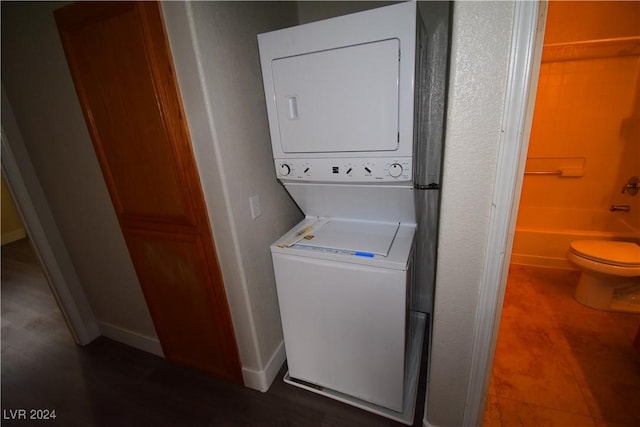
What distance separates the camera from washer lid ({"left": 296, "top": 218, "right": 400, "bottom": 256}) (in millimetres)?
1209

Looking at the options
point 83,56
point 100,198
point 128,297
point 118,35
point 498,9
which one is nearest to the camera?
point 498,9

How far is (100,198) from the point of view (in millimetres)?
1505

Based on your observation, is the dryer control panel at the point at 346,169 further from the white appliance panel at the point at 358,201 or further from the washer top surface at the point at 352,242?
the washer top surface at the point at 352,242

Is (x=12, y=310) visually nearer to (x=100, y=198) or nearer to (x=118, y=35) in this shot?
(x=100, y=198)

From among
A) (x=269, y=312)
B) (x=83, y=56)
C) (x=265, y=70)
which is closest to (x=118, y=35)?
(x=83, y=56)

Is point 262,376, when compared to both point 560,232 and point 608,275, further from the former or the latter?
point 560,232

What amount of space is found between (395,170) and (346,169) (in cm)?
21

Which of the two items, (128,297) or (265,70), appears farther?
(128,297)

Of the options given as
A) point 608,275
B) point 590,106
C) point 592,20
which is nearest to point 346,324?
point 608,275

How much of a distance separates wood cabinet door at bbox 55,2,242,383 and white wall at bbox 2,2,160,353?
15 centimetres

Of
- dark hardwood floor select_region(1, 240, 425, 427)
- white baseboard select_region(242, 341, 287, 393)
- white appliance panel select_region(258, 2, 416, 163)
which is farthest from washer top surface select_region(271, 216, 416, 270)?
dark hardwood floor select_region(1, 240, 425, 427)

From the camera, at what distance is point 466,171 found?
797 mm

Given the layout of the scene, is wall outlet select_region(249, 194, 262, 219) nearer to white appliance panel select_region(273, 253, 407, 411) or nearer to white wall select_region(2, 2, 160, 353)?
white appliance panel select_region(273, 253, 407, 411)

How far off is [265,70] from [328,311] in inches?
44.9
